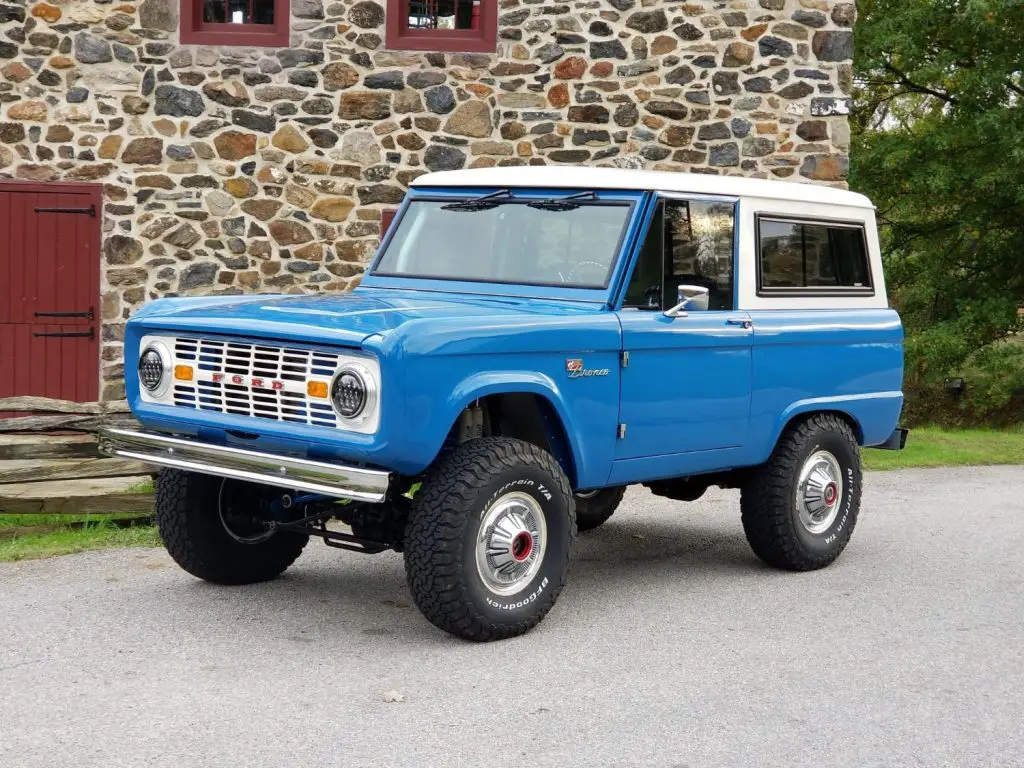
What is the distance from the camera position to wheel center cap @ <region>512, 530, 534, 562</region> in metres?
5.86

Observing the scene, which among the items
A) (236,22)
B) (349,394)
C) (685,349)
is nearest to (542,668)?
(349,394)

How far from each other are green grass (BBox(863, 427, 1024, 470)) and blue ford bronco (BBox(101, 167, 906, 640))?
401 centimetres

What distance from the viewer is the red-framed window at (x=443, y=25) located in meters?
12.6

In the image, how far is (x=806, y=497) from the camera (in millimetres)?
7504

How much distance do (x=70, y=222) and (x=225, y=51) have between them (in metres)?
2.06

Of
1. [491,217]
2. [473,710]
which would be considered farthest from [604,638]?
[491,217]

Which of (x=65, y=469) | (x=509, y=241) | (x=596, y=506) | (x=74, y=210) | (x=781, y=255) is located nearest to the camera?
(x=509, y=241)

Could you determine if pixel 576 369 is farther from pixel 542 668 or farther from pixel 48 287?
pixel 48 287

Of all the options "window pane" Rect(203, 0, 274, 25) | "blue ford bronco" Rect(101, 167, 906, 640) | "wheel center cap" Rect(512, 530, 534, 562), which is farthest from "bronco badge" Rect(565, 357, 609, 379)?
"window pane" Rect(203, 0, 274, 25)

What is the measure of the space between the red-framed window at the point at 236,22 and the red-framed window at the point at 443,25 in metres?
1.00

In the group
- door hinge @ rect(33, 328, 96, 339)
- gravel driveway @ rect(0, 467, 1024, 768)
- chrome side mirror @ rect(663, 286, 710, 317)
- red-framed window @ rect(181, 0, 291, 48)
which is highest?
red-framed window @ rect(181, 0, 291, 48)

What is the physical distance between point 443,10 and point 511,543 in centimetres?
812

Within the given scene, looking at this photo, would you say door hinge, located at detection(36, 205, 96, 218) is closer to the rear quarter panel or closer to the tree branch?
the rear quarter panel

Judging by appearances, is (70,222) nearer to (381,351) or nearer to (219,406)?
(219,406)
